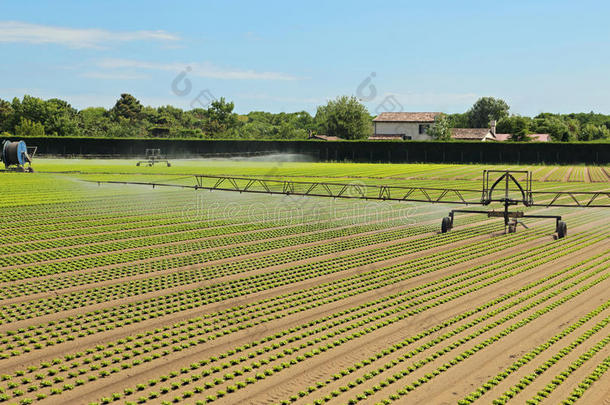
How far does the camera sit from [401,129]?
125125 millimetres

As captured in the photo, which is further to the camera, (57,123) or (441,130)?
(57,123)

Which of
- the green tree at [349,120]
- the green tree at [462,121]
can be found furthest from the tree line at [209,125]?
the green tree at [462,121]

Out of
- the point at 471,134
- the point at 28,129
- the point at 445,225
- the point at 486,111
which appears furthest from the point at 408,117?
the point at 445,225

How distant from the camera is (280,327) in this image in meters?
11.3

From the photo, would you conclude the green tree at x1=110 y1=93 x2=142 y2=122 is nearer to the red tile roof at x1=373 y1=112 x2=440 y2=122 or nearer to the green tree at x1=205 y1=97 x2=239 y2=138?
the green tree at x1=205 y1=97 x2=239 y2=138

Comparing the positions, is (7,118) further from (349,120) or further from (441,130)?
(441,130)

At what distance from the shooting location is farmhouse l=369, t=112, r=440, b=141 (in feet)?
400

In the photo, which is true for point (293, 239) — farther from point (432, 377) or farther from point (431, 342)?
point (432, 377)

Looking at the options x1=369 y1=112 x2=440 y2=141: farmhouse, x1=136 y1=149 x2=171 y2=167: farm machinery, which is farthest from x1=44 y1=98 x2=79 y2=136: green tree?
x1=369 y1=112 x2=440 y2=141: farmhouse

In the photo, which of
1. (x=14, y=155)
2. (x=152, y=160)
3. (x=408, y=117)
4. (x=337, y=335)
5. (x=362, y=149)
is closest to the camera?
(x=337, y=335)

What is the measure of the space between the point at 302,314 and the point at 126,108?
495 ft

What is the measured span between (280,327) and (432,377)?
10.5 feet

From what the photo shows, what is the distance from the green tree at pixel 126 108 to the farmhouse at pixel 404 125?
63310 mm

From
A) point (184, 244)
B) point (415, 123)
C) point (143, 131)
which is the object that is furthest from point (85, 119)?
point (184, 244)
